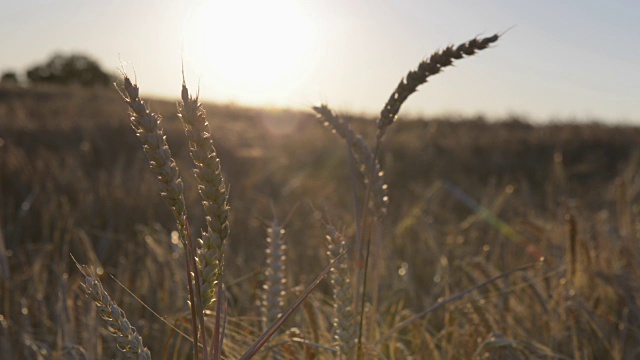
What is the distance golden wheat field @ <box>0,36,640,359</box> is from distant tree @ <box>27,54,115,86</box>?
3424 cm

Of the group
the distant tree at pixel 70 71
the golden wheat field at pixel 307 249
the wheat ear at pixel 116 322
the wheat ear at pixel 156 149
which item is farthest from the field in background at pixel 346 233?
the distant tree at pixel 70 71

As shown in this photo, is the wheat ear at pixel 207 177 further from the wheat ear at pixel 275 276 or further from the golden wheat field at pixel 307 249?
the wheat ear at pixel 275 276

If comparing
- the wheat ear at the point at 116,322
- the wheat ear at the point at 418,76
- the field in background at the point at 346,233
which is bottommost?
the field in background at the point at 346,233

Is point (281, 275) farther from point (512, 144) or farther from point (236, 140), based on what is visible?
point (512, 144)

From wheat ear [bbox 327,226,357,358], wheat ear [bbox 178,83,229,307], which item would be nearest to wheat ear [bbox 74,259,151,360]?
wheat ear [bbox 178,83,229,307]

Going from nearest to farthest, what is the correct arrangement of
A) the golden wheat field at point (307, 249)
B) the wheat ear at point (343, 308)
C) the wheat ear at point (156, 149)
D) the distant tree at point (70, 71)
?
the wheat ear at point (156, 149) → the golden wheat field at point (307, 249) → the wheat ear at point (343, 308) → the distant tree at point (70, 71)

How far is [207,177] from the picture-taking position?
76 cm

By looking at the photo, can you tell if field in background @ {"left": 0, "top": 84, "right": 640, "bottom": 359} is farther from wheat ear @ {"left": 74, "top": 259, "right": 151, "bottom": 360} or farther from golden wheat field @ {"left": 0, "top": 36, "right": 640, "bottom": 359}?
wheat ear @ {"left": 74, "top": 259, "right": 151, "bottom": 360}

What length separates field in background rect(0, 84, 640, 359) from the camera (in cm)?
202

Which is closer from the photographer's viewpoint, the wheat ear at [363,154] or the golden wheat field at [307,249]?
the golden wheat field at [307,249]

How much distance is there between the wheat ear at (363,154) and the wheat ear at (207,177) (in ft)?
1.70

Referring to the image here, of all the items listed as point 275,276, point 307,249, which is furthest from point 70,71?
point 275,276

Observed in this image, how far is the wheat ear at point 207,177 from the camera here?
2.50 feet

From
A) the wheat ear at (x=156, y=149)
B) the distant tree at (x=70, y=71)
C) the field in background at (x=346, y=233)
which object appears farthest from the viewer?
the distant tree at (x=70, y=71)
